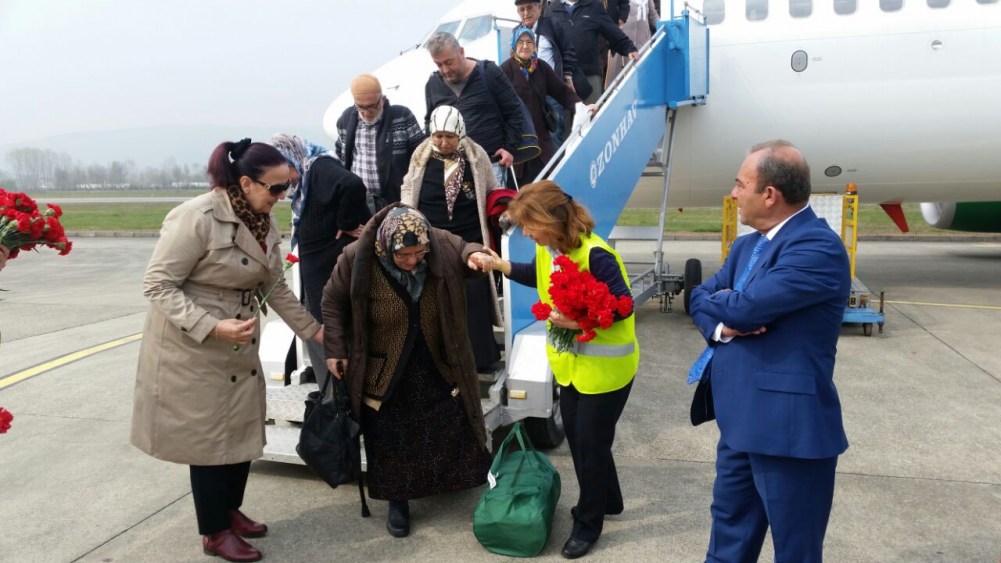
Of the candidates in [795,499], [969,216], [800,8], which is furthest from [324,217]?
[969,216]

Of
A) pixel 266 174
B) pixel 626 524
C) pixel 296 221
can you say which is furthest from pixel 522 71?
pixel 626 524

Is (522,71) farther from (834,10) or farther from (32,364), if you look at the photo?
(32,364)

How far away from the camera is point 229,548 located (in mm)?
3545

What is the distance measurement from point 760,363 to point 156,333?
243 cm

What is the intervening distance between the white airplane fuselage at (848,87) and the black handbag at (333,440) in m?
4.70

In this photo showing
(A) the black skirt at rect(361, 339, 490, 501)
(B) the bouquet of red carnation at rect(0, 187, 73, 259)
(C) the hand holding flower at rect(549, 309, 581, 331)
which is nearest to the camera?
(B) the bouquet of red carnation at rect(0, 187, 73, 259)

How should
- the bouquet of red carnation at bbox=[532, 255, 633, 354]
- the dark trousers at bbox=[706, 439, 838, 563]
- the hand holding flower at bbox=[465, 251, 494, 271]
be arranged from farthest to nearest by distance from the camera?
the hand holding flower at bbox=[465, 251, 494, 271], the bouquet of red carnation at bbox=[532, 255, 633, 354], the dark trousers at bbox=[706, 439, 838, 563]

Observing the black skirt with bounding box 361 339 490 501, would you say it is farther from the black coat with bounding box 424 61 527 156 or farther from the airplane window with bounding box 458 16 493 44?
the airplane window with bounding box 458 16 493 44

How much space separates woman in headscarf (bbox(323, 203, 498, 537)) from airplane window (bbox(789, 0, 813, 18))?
6.34m

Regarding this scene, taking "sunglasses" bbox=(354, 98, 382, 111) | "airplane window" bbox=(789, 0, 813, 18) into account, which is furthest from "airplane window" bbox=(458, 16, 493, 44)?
"sunglasses" bbox=(354, 98, 382, 111)

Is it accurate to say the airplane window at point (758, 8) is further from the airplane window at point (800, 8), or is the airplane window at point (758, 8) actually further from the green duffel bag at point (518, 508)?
the green duffel bag at point (518, 508)

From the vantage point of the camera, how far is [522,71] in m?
6.04

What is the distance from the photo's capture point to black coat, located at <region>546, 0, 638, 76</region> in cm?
703

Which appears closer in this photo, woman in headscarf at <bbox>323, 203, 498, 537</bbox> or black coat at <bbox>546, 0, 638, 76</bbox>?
woman in headscarf at <bbox>323, 203, 498, 537</bbox>
